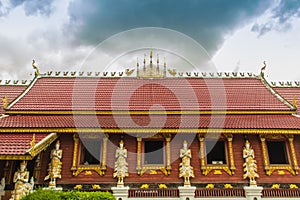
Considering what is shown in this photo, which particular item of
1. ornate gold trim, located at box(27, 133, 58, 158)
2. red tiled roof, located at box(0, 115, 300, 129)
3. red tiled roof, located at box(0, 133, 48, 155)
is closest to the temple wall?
red tiled roof, located at box(0, 115, 300, 129)

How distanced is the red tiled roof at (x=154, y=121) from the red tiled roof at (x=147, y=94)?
557 millimetres

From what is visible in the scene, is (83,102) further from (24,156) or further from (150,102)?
(24,156)

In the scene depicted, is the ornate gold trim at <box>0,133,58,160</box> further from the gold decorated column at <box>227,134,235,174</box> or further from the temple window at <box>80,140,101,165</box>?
the gold decorated column at <box>227,134,235,174</box>

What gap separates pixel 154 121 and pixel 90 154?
11.1ft

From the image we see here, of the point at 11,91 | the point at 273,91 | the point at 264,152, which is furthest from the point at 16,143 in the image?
the point at 273,91

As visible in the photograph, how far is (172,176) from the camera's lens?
11.6 m

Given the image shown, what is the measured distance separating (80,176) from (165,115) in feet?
15.9

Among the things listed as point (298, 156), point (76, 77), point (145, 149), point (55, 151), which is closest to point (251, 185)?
point (298, 156)

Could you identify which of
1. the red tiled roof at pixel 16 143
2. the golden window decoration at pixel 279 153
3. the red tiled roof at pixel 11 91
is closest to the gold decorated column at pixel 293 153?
the golden window decoration at pixel 279 153

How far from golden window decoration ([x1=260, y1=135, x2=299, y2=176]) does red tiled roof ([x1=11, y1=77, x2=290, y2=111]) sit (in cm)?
177

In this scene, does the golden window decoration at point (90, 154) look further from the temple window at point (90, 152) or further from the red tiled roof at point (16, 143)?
the red tiled roof at point (16, 143)

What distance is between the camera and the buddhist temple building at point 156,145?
441 inches

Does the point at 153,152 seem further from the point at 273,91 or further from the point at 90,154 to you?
the point at 273,91

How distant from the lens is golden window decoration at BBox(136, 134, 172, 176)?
38.2 feet
